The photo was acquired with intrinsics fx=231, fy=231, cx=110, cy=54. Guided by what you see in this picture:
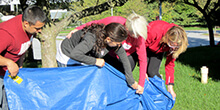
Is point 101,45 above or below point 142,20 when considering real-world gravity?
below

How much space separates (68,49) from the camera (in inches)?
131

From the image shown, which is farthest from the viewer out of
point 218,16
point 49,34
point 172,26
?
point 218,16

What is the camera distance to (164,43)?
11.8 feet

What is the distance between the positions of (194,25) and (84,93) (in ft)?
145

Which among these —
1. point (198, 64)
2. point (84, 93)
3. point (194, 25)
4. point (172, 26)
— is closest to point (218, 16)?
point (198, 64)

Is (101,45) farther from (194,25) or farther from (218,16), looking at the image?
(194,25)

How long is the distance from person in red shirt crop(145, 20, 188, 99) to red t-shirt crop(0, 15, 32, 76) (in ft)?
5.95

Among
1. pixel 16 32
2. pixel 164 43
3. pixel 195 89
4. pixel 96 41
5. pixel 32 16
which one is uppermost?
pixel 32 16

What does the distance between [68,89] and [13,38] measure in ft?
3.11

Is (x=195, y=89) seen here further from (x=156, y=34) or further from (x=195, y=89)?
(x=156, y=34)

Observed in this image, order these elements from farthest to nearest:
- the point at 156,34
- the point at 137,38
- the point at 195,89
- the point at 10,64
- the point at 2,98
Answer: the point at 195,89 < the point at 156,34 < the point at 137,38 < the point at 2,98 < the point at 10,64

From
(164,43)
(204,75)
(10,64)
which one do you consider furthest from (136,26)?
(204,75)

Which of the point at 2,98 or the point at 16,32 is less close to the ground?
the point at 16,32

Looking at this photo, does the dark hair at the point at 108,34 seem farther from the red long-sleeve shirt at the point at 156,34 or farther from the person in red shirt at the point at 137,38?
the red long-sleeve shirt at the point at 156,34
